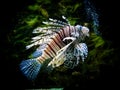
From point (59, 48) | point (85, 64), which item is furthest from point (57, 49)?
point (85, 64)

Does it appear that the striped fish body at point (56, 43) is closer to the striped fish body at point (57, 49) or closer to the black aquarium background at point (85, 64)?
the striped fish body at point (57, 49)

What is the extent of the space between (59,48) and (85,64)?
0.42 metres

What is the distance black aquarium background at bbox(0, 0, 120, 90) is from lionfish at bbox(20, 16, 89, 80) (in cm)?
26


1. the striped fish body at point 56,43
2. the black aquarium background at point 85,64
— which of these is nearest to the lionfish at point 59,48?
the striped fish body at point 56,43

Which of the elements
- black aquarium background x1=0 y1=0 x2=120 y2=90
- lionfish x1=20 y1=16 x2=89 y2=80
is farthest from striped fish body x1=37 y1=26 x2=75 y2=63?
black aquarium background x1=0 y1=0 x2=120 y2=90

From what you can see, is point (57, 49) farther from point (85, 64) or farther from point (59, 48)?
point (85, 64)

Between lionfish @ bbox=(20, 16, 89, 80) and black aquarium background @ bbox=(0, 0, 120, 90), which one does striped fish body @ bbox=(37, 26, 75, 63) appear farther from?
black aquarium background @ bbox=(0, 0, 120, 90)

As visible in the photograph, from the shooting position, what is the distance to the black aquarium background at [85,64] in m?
3.18

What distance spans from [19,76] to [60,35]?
1045 millimetres

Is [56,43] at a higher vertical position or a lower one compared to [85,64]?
higher

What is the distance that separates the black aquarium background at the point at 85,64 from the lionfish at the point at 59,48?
26 cm

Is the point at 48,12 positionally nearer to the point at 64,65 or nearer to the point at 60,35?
the point at 60,35

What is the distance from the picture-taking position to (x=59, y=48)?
300cm

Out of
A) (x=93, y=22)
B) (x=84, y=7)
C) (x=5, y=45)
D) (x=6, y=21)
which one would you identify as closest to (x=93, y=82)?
(x=93, y=22)
